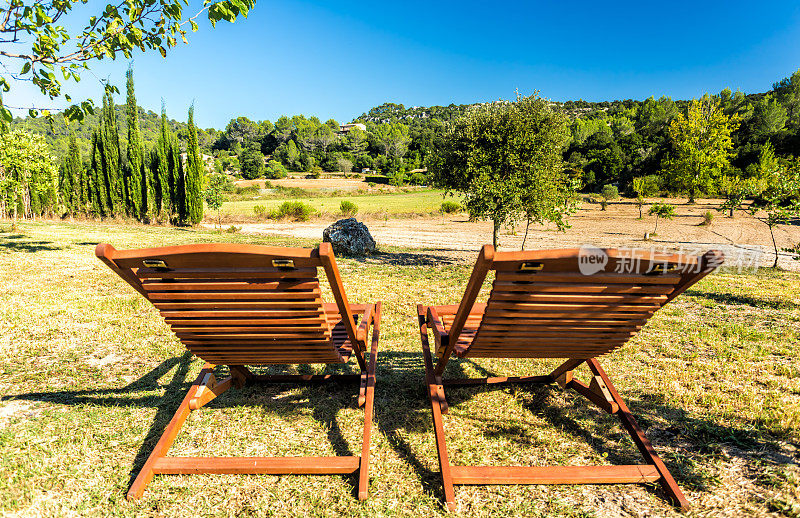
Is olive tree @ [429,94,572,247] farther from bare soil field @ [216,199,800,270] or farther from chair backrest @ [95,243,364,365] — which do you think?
chair backrest @ [95,243,364,365]

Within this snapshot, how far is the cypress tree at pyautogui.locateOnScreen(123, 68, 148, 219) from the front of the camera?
67.4 ft

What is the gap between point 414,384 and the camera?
351 centimetres

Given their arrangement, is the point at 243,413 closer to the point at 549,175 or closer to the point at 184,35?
the point at 184,35

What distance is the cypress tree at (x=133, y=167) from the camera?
67.4ft

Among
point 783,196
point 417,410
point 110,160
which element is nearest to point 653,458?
point 417,410

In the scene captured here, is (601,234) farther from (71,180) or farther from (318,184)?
(318,184)

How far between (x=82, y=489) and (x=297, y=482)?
3.84 ft

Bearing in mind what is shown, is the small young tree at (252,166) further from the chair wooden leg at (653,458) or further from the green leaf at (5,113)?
the chair wooden leg at (653,458)

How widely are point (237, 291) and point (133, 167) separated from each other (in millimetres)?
23138

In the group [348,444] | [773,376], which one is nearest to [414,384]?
[348,444]

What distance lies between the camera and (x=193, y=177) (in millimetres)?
20781

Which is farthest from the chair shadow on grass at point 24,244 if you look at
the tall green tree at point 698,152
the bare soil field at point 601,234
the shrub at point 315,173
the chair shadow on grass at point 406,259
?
the shrub at point 315,173

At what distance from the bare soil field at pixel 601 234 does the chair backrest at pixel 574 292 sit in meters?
8.92

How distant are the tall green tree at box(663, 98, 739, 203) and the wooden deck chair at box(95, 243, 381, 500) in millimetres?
31271
